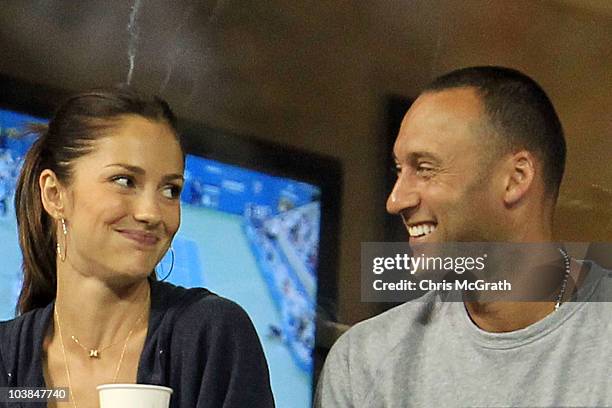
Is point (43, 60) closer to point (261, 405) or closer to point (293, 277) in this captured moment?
point (293, 277)

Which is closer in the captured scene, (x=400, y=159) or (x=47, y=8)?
(x=400, y=159)

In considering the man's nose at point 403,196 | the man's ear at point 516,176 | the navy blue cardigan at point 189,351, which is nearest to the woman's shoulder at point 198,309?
the navy blue cardigan at point 189,351

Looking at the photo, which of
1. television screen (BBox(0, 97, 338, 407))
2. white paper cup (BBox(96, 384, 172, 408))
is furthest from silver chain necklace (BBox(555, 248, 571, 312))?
white paper cup (BBox(96, 384, 172, 408))

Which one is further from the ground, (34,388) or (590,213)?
(590,213)

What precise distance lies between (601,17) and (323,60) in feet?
1.24

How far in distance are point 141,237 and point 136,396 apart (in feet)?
0.81

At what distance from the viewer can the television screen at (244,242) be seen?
1.59 metres

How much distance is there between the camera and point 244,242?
1.61 metres

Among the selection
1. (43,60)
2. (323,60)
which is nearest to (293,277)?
(323,60)

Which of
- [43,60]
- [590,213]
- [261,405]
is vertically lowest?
[261,405]

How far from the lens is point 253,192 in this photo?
5.33 ft

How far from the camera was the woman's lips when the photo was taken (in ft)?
5.08

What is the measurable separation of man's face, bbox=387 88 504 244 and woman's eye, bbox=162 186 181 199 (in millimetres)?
300

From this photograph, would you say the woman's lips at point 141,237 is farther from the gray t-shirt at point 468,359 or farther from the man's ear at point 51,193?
the gray t-shirt at point 468,359
